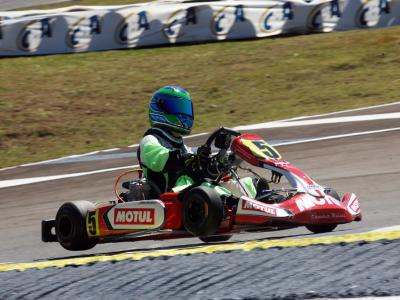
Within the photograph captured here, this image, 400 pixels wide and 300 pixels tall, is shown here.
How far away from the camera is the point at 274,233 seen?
24.8ft

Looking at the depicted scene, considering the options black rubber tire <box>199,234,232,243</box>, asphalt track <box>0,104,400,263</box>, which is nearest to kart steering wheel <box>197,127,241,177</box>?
black rubber tire <box>199,234,232,243</box>

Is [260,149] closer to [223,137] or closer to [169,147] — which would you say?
[223,137]

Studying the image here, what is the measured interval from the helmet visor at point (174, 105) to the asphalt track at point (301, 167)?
1024mm

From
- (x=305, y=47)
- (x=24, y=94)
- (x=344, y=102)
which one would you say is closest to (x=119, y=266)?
(x=344, y=102)

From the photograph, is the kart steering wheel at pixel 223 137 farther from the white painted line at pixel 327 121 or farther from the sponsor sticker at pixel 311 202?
the white painted line at pixel 327 121

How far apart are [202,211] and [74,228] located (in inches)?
48.8

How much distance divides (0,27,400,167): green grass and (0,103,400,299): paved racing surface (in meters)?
1.19

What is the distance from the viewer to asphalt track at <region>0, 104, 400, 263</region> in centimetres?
789

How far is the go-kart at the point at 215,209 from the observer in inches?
265

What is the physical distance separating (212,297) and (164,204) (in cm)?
292

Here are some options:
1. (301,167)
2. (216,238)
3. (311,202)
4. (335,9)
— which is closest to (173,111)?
(216,238)

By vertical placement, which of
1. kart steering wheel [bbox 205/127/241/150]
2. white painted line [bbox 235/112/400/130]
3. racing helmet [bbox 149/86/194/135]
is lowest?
white painted line [bbox 235/112/400/130]

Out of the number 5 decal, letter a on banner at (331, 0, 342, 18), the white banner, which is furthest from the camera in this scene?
letter a on banner at (331, 0, 342, 18)

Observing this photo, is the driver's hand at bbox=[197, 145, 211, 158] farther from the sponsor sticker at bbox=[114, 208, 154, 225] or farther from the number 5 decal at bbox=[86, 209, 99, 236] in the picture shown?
the number 5 decal at bbox=[86, 209, 99, 236]
